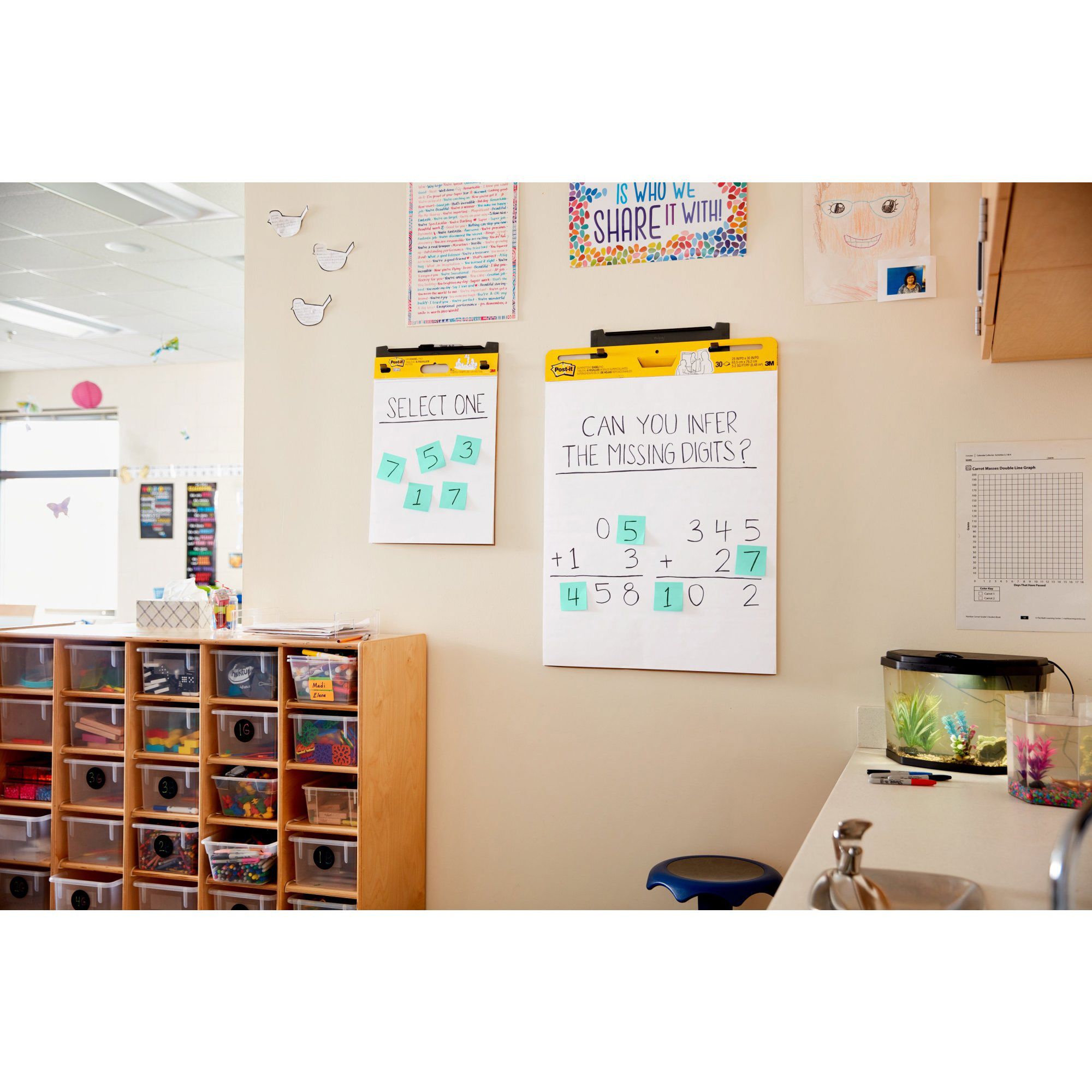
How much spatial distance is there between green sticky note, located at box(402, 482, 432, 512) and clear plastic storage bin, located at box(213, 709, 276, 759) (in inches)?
27.9

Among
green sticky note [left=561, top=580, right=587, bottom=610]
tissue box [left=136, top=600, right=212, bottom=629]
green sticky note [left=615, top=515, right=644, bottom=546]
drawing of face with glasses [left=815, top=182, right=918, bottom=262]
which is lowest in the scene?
tissue box [left=136, top=600, right=212, bottom=629]

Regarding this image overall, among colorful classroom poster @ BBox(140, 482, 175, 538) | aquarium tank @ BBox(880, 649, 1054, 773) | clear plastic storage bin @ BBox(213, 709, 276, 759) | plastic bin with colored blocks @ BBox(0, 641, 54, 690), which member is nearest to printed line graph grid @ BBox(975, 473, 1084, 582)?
aquarium tank @ BBox(880, 649, 1054, 773)

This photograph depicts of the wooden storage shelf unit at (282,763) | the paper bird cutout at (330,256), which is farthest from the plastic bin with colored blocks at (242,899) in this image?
the paper bird cutout at (330,256)

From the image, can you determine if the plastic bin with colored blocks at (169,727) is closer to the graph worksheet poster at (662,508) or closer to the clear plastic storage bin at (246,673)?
the clear plastic storage bin at (246,673)

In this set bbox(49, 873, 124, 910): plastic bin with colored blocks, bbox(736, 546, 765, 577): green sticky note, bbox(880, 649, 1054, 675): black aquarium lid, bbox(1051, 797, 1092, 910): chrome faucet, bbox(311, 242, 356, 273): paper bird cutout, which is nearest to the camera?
bbox(1051, 797, 1092, 910): chrome faucet

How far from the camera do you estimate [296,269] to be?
2.81 metres

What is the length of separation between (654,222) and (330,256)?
1.00 metres

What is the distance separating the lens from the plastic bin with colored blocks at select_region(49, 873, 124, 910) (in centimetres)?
248

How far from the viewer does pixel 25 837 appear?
2.59 m

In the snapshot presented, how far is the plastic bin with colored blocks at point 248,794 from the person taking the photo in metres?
2.43

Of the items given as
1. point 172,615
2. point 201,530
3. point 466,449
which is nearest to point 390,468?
point 466,449

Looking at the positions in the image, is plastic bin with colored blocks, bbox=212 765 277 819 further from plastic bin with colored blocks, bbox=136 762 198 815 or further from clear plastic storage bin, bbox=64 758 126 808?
clear plastic storage bin, bbox=64 758 126 808
